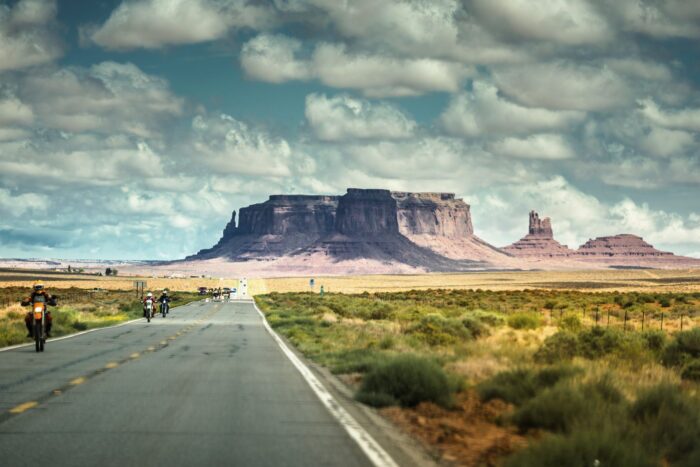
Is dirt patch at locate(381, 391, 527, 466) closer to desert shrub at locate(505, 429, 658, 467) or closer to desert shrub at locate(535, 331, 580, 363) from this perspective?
desert shrub at locate(505, 429, 658, 467)

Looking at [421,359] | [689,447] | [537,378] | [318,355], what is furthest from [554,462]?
[318,355]

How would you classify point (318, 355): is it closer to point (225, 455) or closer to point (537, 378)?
point (537, 378)

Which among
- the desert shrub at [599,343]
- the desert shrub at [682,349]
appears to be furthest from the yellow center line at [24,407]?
the desert shrub at [682,349]

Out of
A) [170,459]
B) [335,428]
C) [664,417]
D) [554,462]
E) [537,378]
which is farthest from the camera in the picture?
[537,378]

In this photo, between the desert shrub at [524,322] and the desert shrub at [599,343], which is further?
the desert shrub at [524,322]

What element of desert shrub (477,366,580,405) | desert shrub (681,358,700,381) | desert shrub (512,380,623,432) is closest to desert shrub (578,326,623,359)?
desert shrub (681,358,700,381)

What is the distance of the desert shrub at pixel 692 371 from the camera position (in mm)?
15497

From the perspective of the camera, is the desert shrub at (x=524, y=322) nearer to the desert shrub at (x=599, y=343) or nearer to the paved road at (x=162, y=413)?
the desert shrub at (x=599, y=343)

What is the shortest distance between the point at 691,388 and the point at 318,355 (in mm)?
9890

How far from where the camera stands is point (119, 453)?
8609 mm

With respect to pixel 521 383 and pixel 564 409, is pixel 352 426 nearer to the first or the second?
pixel 564 409

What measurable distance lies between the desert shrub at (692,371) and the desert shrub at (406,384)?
4685 mm

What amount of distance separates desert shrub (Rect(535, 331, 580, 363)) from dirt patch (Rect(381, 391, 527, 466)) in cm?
479

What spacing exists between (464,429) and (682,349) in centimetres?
1012
